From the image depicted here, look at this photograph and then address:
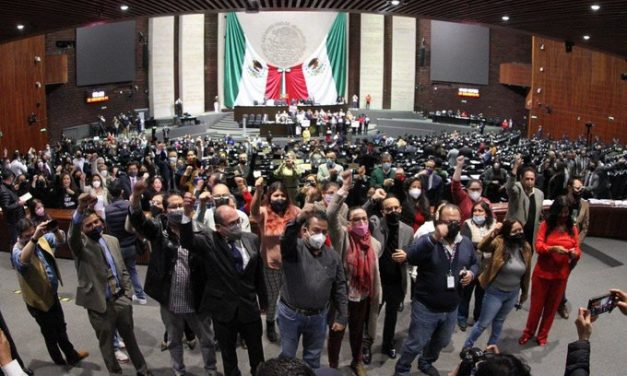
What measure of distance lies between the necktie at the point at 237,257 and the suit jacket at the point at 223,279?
0.02 metres

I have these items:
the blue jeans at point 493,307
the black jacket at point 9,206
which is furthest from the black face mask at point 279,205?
the black jacket at point 9,206

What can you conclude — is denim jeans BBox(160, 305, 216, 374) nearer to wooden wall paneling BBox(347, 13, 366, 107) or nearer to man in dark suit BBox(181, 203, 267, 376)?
man in dark suit BBox(181, 203, 267, 376)

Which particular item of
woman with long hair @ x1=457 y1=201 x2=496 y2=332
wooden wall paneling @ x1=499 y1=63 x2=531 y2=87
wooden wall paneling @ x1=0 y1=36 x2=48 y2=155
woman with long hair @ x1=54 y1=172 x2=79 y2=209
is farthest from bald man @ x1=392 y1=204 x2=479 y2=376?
wooden wall paneling @ x1=499 y1=63 x2=531 y2=87

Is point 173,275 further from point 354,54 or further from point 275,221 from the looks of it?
point 354,54

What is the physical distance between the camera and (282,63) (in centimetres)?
3036

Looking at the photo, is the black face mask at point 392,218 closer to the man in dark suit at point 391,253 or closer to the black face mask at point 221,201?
the man in dark suit at point 391,253

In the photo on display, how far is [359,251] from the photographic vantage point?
4.56m

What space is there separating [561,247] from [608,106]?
1644 centimetres

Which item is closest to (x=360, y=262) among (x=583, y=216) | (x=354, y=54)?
(x=583, y=216)

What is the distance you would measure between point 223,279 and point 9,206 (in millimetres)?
4841

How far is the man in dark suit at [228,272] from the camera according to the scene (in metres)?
4.01

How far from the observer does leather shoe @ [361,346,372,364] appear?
5062mm

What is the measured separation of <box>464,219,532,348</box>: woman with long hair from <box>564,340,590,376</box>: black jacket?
2.23 meters

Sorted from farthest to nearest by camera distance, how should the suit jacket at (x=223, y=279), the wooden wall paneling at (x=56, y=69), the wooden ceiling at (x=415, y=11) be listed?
the wooden wall paneling at (x=56, y=69) < the wooden ceiling at (x=415, y=11) < the suit jacket at (x=223, y=279)
